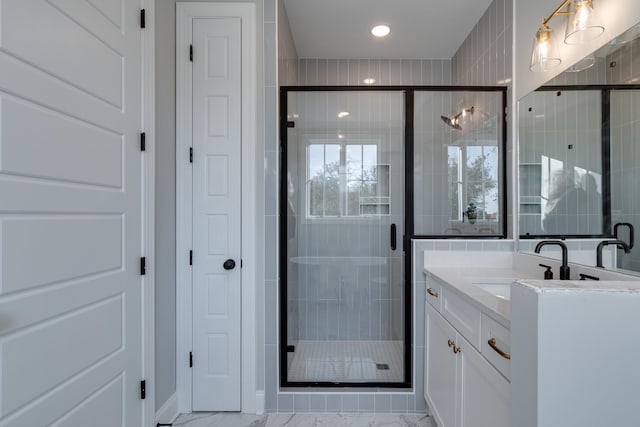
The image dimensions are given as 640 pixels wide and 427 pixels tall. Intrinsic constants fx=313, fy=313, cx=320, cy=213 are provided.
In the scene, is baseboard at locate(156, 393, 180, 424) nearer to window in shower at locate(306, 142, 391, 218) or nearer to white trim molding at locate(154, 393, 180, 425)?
white trim molding at locate(154, 393, 180, 425)

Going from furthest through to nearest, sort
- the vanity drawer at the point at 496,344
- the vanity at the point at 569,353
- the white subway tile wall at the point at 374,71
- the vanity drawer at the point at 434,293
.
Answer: the white subway tile wall at the point at 374,71 → the vanity drawer at the point at 434,293 → the vanity drawer at the point at 496,344 → the vanity at the point at 569,353

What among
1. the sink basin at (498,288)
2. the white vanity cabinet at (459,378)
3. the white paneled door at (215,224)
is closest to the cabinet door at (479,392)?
the white vanity cabinet at (459,378)

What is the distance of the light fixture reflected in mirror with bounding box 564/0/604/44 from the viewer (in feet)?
4.45

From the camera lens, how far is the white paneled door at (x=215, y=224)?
2000 mm

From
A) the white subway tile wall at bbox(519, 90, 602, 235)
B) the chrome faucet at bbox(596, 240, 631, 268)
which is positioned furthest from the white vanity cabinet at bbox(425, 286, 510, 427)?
the white subway tile wall at bbox(519, 90, 602, 235)

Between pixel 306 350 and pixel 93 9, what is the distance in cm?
222

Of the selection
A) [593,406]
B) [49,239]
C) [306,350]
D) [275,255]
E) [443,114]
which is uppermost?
[443,114]

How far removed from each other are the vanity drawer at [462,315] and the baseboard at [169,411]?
1697mm

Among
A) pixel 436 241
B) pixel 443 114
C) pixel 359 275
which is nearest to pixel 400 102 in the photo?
pixel 443 114

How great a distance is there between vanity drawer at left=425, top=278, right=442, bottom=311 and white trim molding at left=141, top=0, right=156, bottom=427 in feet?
5.16

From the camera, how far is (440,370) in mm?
1729

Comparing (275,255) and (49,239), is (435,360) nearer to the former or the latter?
(275,255)

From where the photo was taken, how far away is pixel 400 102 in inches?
85.0

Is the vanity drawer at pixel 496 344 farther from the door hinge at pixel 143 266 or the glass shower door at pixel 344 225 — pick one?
the door hinge at pixel 143 266
